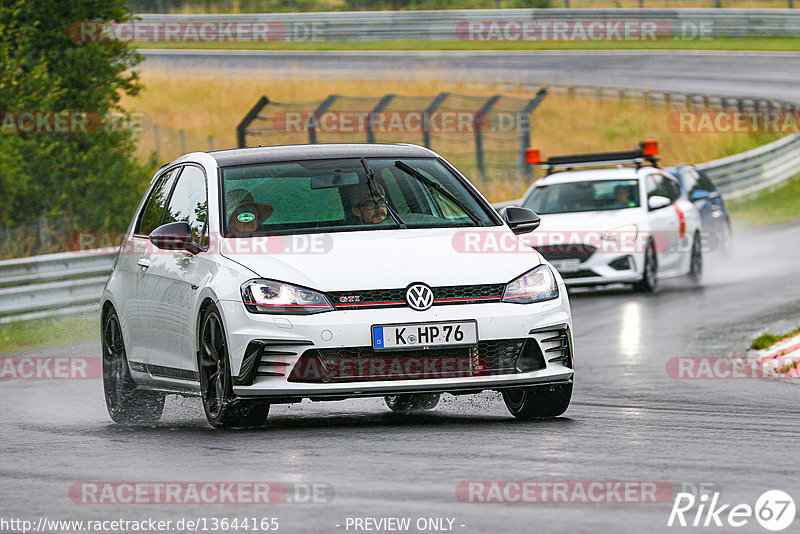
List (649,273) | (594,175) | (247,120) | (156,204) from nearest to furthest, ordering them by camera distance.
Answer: (156,204)
(649,273)
(594,175)
(247,120)

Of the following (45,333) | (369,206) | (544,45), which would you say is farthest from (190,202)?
(544,45)

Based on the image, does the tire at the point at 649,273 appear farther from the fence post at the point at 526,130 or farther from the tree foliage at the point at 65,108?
the tree foliage at the point at 65,108

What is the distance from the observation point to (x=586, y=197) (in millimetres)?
20828

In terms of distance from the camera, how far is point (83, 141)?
A: 2455cm

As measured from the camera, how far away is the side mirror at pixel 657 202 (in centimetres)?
2042

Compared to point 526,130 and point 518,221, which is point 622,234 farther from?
point 518,221

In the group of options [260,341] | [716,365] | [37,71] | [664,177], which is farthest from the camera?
[37,71]

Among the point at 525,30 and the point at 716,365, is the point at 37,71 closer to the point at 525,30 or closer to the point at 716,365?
the point at 716,365

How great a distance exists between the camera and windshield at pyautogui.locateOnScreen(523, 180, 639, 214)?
67.8ft

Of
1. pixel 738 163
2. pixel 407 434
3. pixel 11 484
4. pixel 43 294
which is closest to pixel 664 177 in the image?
pixel 43 294

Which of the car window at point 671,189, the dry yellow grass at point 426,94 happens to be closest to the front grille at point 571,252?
the car window at point 671,189

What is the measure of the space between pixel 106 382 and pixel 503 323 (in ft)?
10.4

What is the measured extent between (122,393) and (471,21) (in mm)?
42238

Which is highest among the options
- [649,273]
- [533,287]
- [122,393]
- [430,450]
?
[533,287]
